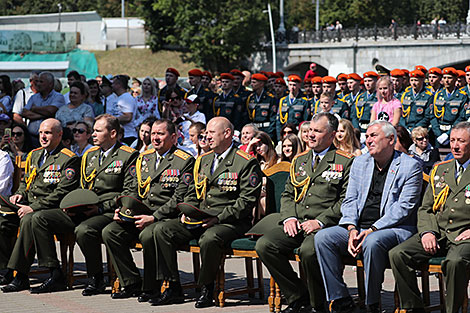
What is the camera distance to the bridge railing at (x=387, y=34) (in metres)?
45.4

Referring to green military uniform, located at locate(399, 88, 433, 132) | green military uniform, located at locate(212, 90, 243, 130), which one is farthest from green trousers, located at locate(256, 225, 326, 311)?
green military uniform, located at locate(212, 90, 243, 130)

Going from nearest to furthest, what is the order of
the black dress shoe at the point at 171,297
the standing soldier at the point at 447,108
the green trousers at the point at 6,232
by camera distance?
the black dress shoe at the point at 171,297
the green trousers at the point at 6,232
the standing soldier at the point at 447,108

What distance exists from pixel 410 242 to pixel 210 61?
175 ft

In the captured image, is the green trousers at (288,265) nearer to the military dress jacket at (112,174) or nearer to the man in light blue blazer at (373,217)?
the man in light blue blazer at (373,217)

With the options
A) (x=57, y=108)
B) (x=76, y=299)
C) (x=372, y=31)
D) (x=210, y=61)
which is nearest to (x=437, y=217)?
(x=76, y=299)

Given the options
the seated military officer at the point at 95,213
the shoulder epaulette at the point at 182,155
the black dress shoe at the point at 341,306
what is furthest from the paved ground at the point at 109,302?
the shoulder epaulette at the point at 182,155

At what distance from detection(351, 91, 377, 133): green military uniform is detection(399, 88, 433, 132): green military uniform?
45 cm

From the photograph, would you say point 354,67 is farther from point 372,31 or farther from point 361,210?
point 361,210

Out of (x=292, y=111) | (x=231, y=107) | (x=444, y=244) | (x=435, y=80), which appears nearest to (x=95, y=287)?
(x=444, y=244)

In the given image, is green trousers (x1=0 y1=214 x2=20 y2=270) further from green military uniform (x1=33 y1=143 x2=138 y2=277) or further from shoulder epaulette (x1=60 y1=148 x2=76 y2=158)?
shoulder epaulette (x1=60 y1=148 x2=76 y2=158)

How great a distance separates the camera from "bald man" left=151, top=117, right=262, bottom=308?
741 cm

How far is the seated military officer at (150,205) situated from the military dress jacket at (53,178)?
2.47ft

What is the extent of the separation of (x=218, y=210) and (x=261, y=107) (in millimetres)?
6572

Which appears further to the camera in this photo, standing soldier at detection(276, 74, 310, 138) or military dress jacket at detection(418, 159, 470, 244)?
standing soldier at detection(276, 74, 310, 138)
